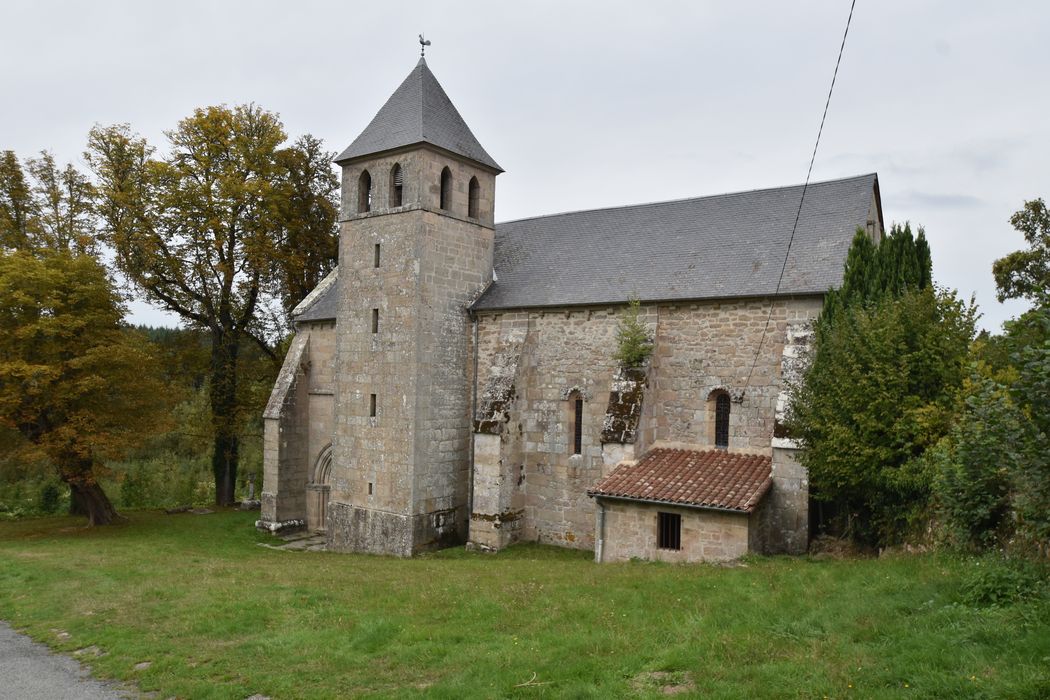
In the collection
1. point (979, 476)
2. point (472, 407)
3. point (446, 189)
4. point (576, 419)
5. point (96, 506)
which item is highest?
point (446, 189)

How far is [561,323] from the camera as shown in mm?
19172

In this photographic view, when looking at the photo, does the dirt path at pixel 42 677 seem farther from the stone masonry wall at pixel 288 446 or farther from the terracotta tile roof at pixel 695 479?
the stone masonry wall at pixel 288 446

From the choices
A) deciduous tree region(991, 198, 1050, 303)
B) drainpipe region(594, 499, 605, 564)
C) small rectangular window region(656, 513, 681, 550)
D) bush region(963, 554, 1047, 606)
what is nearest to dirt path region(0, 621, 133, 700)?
bush region(963, 554, 1047, 606)

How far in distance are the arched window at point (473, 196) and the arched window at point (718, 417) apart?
29.0ft

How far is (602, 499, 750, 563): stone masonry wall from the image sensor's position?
46.9 feet

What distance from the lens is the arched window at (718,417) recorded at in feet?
55.9

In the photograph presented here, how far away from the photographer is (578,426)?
62.2 ft

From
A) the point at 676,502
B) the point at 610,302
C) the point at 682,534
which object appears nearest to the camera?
the point at 676,502

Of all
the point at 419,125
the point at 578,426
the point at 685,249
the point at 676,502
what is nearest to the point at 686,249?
the point at 685,249

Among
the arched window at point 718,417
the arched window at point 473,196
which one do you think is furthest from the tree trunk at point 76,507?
the arched window at point 718,417

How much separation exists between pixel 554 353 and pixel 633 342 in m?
2.75

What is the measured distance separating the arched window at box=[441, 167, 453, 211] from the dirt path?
13.8 metres

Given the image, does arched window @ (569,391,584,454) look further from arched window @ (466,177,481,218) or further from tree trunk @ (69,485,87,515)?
tree trunk @ (69,485,87,515)

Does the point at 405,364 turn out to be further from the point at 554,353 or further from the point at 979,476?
the point at 979,476
